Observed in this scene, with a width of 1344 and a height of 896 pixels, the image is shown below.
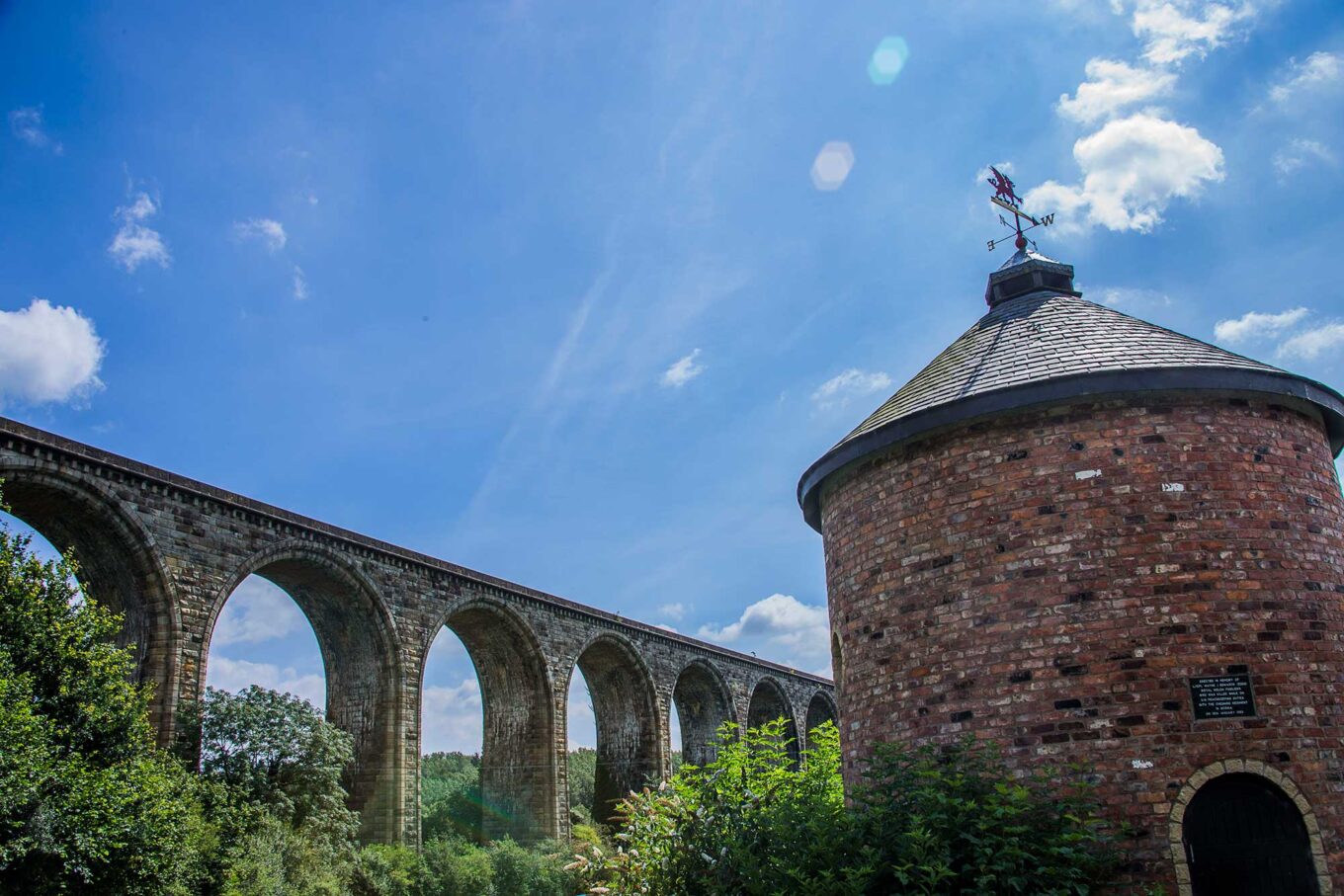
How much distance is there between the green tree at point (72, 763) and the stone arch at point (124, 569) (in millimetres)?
1764

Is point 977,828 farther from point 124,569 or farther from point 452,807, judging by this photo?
point 452,807

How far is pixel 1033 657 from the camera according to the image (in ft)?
23.7

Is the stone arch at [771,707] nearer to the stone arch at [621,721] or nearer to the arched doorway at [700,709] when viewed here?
the arched doorway at [700,709]

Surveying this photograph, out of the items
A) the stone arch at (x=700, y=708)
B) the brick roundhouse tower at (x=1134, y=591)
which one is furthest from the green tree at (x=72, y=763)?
the stone arch at (x=700, y=708)

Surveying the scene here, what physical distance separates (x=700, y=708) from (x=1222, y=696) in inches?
904

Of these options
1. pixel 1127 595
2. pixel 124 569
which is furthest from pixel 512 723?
pixel 1127 595

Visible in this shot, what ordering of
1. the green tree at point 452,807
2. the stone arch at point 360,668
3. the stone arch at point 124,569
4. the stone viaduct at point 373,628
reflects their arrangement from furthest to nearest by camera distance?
the green tree at point 452,807, the stone arch at point 360,668, the stone viaduct at point 373,628, the stone arch at point 124,569

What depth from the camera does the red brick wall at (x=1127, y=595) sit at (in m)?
6.77

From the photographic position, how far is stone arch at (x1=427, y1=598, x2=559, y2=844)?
65.9ft

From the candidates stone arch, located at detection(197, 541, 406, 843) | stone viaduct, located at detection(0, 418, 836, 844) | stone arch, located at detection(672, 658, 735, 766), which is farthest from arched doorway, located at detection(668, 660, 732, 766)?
stone arch, located at detection(197, 541, 406, 843)

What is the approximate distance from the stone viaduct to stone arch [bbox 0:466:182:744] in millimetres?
18

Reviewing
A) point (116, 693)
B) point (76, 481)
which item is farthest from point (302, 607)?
point (116, 693)

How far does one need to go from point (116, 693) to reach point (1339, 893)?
1094 centimetres

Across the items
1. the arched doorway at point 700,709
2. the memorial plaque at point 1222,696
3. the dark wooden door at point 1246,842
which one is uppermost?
the arched doorway at point 700,709
